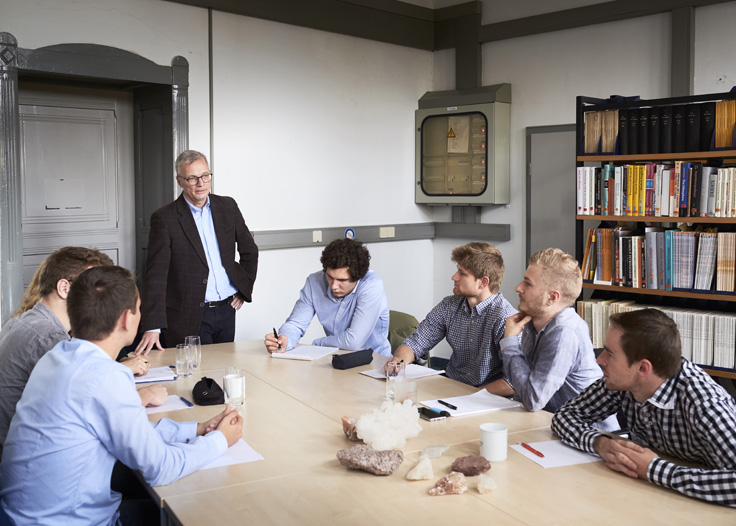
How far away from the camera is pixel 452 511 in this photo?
5.76ft

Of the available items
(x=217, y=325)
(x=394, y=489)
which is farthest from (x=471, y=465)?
(x=217, y=325)

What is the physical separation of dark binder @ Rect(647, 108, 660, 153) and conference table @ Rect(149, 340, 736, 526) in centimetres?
246

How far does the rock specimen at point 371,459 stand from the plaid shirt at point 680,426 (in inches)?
22.2

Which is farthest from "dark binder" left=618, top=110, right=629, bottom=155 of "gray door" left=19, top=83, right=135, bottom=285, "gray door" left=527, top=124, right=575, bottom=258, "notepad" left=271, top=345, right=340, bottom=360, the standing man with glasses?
"gray door" left=19, top=83, right=135, bottom=285

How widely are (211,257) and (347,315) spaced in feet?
2.88

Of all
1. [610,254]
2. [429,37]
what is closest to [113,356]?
[610,254]

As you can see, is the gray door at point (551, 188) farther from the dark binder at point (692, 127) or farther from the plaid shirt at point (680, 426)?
the plaid shirt at point (680, 426)

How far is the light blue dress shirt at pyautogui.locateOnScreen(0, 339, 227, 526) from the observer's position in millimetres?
1836

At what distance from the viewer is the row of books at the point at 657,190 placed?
13.3ft

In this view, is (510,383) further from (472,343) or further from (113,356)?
(113,356)

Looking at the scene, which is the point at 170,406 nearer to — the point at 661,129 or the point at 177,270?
the point at 177,270

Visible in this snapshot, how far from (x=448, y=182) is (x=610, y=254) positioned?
2.14 metres

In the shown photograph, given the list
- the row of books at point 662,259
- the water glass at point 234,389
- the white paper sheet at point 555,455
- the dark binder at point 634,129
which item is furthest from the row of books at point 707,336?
the water glass at point 234,389

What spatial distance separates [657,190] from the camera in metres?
4.29
